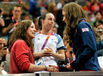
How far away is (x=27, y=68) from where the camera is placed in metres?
5.14

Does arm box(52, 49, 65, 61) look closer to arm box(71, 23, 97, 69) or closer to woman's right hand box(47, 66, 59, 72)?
woman's right hand box(47, 66, 59, 72)

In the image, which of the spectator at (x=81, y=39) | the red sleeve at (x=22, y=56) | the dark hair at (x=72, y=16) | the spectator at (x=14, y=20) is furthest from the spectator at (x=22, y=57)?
the spectator at (x=14, y=20)

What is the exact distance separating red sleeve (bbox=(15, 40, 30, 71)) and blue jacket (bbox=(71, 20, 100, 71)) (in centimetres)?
85

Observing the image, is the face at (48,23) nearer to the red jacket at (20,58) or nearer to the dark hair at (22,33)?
the dark hair at (22,33)

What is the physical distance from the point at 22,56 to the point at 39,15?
9.17 meters

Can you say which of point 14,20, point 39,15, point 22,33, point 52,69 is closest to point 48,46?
point 22,33

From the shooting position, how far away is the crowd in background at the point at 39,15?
30.6 ft

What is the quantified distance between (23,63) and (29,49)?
0.39 meters

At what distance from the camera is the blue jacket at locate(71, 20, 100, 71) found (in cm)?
457

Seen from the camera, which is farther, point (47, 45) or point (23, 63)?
point (47, 45)

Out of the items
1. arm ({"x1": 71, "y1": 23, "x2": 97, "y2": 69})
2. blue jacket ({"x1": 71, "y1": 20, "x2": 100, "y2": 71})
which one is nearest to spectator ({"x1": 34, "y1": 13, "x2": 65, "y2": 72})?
blue jacket ({"x1": 71, "y1": 20, "x2": 100, "y2": 71})

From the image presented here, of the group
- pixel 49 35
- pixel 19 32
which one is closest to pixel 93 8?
pixel 49 35

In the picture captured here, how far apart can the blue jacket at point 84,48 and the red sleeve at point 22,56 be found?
85cm

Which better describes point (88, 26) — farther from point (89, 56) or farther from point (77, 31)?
point (89, 56)
